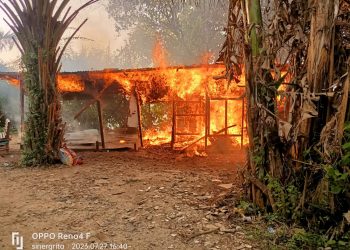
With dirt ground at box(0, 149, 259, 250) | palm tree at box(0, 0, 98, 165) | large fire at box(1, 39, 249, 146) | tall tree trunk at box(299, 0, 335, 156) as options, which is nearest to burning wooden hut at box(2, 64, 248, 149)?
large fire at box(1, 39, 249, 146)

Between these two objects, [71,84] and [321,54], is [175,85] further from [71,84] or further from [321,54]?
[321,54]

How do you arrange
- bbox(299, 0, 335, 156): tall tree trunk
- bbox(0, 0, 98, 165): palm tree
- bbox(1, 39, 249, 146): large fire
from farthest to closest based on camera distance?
bbox(1, 39, 249, 146): large fire
bbox(0, 0, 98, 165): palm tree
bbox(299, 0, 335, 156): tall tree trunk

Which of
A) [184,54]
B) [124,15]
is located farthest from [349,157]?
[124,15]

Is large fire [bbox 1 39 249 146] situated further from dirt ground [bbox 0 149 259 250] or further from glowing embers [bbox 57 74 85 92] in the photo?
dirt ground [bbox 0 149 259 250]

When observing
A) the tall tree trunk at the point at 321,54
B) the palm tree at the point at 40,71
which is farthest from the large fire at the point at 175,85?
the tall tree trunk at the point at 321,54

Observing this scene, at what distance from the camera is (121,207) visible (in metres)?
4.69

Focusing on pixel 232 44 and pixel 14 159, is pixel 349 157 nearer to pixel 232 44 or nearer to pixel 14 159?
pixel 232 44

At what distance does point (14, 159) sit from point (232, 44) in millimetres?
7171

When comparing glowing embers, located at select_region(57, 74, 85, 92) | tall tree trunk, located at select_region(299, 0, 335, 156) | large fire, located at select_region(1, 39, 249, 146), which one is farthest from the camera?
glowing embers, located at select_region(57, 74, 85, 92)

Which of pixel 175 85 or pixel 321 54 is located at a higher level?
pixel 175 85

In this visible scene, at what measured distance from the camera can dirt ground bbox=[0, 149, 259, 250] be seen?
364 cm

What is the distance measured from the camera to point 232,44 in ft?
16.2

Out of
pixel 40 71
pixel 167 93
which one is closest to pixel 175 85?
pixel 167 93

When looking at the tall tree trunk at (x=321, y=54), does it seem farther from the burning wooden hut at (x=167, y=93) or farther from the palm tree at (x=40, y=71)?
the burning wooden hut at (x=167, y=93)
